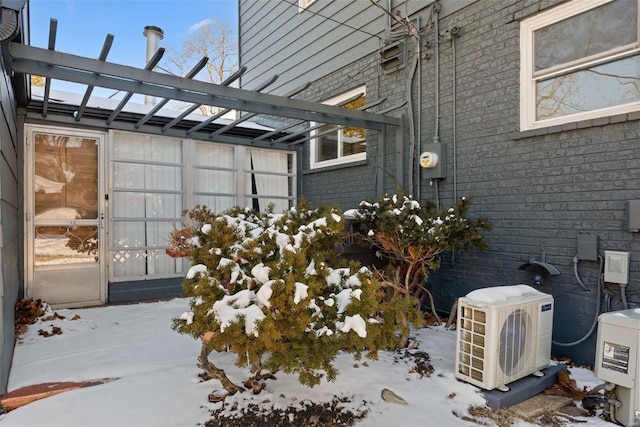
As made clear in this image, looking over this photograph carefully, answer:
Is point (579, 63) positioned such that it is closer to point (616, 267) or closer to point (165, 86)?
point (616, 267)

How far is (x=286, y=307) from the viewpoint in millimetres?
1977

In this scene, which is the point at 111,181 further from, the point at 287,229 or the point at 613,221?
the point at 613,221

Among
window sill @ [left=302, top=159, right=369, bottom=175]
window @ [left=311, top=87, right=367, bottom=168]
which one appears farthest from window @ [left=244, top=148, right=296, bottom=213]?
window @ [left=311, top=87, right=367, bottom=168]

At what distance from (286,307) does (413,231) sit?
1.94 metres

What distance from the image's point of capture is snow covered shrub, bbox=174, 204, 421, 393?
1.97 metres

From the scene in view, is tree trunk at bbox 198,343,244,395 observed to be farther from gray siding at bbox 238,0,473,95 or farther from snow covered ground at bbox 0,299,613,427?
gray siding at bbox 238,0,473,95

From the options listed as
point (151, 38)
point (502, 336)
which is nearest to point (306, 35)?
point (151, 38)

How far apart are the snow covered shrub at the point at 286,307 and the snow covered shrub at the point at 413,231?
1.23 m

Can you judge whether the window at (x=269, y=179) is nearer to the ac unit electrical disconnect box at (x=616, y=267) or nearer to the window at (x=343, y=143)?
the window at (x=343, y=143)

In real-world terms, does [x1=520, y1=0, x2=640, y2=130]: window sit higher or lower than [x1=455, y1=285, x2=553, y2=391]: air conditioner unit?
higher

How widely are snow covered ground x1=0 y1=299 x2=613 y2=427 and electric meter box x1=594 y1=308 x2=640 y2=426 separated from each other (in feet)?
0.65

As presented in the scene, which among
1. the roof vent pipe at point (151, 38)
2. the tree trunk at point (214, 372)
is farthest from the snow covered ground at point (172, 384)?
the roof vent pipe at point (151, 38)

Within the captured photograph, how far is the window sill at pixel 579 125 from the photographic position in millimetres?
3049

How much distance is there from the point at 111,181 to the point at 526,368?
525 centimetres
